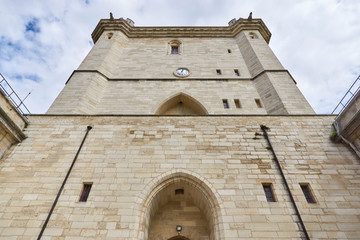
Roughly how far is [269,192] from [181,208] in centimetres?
272

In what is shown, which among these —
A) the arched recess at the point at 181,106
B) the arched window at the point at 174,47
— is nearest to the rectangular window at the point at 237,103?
the arched recess at the point at 181,106

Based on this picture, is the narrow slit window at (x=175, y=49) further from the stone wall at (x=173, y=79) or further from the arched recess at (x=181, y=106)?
the arched recess at (x=181, y=106)

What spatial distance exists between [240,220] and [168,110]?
6.68 metres

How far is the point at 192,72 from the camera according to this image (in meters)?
11.4

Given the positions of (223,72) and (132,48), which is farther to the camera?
(132,48)

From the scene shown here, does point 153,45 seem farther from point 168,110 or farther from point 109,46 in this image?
point 168,110

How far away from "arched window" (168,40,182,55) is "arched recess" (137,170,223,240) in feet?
33.5

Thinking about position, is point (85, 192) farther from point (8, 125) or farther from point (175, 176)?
point (8, 125)

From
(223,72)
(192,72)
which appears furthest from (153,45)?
(223,72)

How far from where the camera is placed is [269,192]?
531 centimetres

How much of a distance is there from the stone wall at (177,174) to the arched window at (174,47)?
801 cm

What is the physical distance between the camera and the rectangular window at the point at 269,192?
204 inches

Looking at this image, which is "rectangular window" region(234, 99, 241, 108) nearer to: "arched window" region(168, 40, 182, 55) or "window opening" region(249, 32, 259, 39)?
"arched window" region(168, 40, 182, 55)

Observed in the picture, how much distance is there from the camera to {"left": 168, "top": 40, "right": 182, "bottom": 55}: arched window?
44.1 ft
